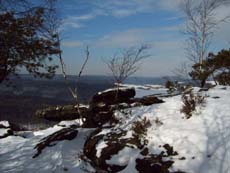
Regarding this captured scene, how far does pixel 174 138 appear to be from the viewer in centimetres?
640

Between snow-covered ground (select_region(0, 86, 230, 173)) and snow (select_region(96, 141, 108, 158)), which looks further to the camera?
snow (select_region(96, 141, 108, 158))

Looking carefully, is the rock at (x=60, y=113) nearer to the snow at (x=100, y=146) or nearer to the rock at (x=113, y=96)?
the rock at (x=113, y=96)

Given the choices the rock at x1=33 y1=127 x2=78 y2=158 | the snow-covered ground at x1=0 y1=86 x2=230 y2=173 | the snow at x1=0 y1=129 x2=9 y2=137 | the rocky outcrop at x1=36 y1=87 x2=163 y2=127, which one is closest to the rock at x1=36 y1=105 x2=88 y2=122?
the rocky outcrop at x1=36 y1=87 x2=163 y2=127

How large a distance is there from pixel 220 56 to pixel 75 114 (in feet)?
28.0

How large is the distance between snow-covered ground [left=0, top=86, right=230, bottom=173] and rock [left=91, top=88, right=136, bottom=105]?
1.90 metres

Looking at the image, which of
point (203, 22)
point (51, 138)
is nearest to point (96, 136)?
point (51, 138)

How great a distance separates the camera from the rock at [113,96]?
11589 millimetres

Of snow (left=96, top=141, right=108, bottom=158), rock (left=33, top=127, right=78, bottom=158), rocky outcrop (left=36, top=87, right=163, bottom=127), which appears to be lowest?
rock (left=33, top=127, right=78, bottom=158)

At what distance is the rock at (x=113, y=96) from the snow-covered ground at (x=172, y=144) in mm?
1901

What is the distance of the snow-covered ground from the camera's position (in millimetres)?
5547

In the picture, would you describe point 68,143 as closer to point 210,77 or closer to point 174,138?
point 174,138

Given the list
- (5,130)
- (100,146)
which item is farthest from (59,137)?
(5,130)

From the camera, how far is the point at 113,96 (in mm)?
11773

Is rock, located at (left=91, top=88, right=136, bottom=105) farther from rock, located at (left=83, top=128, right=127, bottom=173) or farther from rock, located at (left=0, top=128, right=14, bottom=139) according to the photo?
rock, located at (left=0, top=128, right=14, bottom=139)
